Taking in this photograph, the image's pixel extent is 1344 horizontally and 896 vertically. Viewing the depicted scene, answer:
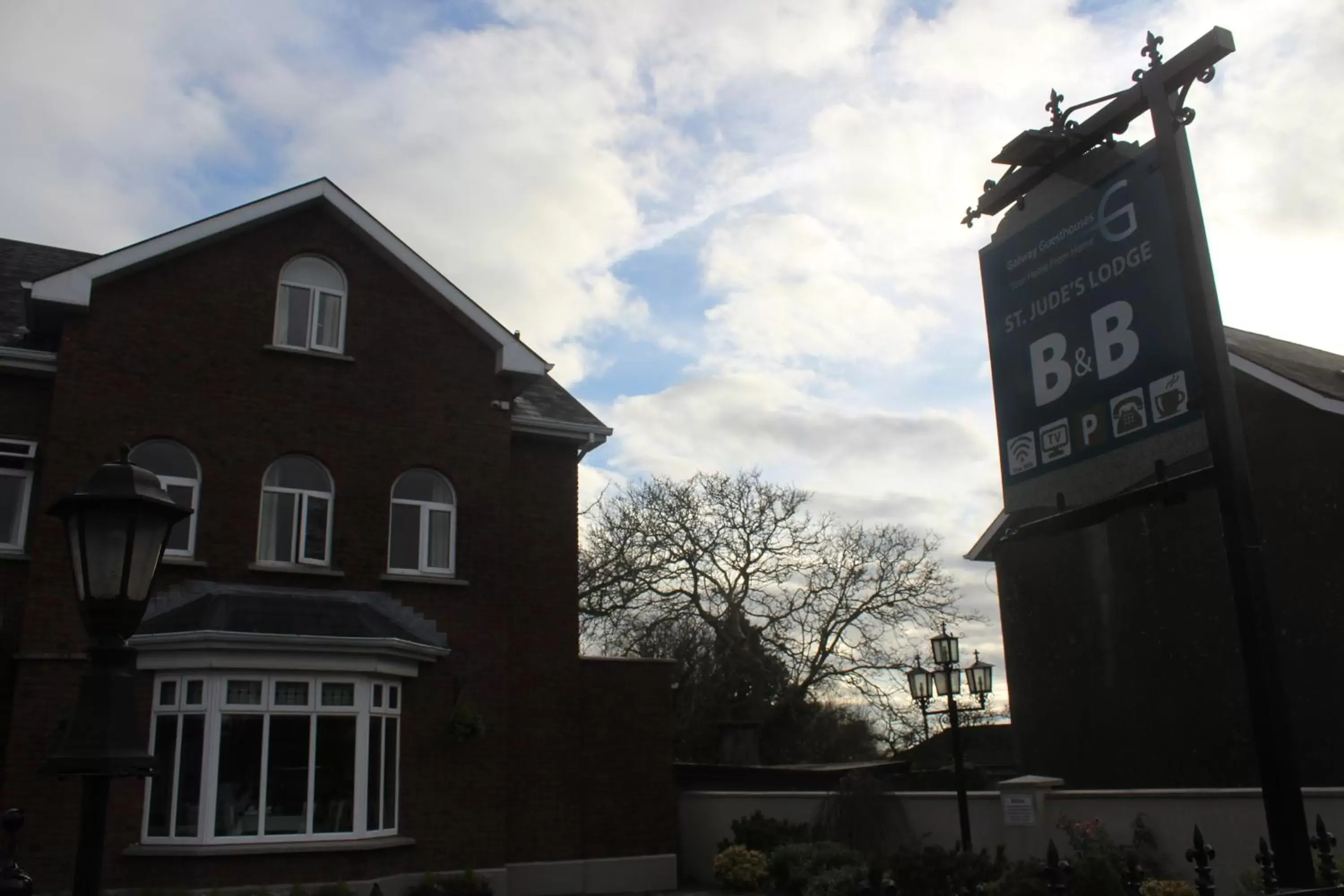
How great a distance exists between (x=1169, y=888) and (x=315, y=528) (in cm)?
1187

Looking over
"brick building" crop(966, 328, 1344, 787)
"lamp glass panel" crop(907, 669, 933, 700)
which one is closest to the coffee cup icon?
"brick building" crop(966, 328, 1344, 787)


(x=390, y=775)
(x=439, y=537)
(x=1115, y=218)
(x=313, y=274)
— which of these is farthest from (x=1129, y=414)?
(x=313, y=274)

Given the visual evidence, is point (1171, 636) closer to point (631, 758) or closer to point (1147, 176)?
point (631, 758)

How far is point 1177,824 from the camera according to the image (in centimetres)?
1195

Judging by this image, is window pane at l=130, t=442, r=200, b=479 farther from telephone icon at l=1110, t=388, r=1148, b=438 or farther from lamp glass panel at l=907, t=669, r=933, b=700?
telephone icon at l=1110, t=388, r=1148, b=438

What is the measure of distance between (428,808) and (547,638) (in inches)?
129

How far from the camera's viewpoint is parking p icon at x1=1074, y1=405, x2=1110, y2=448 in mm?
5922

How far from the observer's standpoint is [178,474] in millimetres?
15703

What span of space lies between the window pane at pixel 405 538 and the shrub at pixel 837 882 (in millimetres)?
7260

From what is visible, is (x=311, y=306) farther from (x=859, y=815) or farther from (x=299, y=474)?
(x=859, y=815)

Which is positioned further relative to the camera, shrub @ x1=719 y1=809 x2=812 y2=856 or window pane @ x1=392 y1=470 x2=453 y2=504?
shrub @ x1=719 y1=809 x2=812 y2=856

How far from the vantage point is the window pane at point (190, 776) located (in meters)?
14.2

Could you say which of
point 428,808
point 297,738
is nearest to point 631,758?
point 428,808

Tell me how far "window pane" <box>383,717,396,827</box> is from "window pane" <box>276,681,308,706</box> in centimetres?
124
